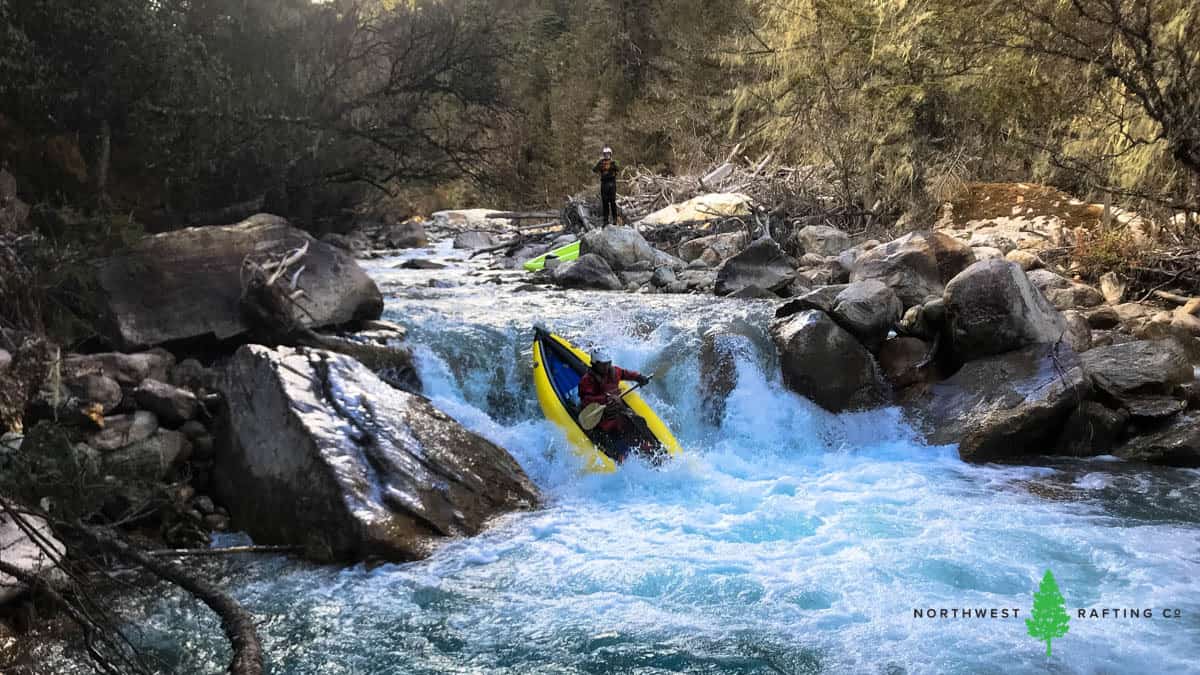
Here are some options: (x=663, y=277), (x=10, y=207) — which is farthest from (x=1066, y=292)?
(x=10, y=207)

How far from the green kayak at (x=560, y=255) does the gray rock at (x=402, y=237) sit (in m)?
4.69

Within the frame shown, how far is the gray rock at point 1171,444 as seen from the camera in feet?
20.5

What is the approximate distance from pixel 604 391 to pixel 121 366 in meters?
3.26

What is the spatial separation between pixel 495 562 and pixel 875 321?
4246 mm

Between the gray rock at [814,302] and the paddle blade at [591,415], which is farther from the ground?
the gray rock at [814,302]

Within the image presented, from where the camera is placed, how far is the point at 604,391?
6477 millimetres

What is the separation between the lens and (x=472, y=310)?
360 inches

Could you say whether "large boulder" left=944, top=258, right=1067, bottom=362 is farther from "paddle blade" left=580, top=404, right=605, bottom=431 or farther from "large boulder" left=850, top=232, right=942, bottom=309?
"paddle blade" left=580, top=404, right=605, bottom=431

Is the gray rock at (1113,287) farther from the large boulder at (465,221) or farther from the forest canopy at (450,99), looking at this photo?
the large boulder at (465,221)

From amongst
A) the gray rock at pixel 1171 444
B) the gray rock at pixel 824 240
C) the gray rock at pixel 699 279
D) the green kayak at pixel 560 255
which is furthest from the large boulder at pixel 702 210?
the gray rock at pixel 1171 444

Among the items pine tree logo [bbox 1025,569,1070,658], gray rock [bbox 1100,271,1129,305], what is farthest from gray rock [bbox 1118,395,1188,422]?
pine tree logo [bbox 1025,569,1070,658]

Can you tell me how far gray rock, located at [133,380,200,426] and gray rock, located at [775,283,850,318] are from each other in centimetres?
490

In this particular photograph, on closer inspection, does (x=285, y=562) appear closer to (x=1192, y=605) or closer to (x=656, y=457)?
(x=656, y=457)

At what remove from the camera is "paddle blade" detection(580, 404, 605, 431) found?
20.7 ft
